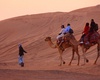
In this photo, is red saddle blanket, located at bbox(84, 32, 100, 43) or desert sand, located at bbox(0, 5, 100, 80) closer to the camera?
desert sand, located at bbox(0, 5, 100, 80)

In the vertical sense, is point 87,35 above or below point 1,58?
above

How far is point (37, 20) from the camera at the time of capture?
49.2 meters

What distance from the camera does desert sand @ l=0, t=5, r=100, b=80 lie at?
56.2ft

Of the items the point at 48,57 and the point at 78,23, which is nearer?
the point at 48,57

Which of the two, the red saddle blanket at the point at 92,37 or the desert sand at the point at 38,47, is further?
the red saddle blanket at the point at 92,37

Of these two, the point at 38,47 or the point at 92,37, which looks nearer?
the point at 92,37

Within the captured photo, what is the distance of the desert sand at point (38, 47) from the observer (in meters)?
17.1

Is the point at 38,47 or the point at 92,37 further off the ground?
the point at 92,37

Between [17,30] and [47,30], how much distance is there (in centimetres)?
460

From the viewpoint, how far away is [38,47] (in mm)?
33094

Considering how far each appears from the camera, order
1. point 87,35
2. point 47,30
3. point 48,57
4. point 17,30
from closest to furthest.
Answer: point 87,35
point 48,57
point 47,30
point 17,30

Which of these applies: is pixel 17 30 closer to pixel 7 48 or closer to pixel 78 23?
pixel 78 23

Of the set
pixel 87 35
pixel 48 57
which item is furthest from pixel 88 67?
pixel 48 57

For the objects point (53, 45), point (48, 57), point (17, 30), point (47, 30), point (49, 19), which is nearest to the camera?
point (53, 45)
